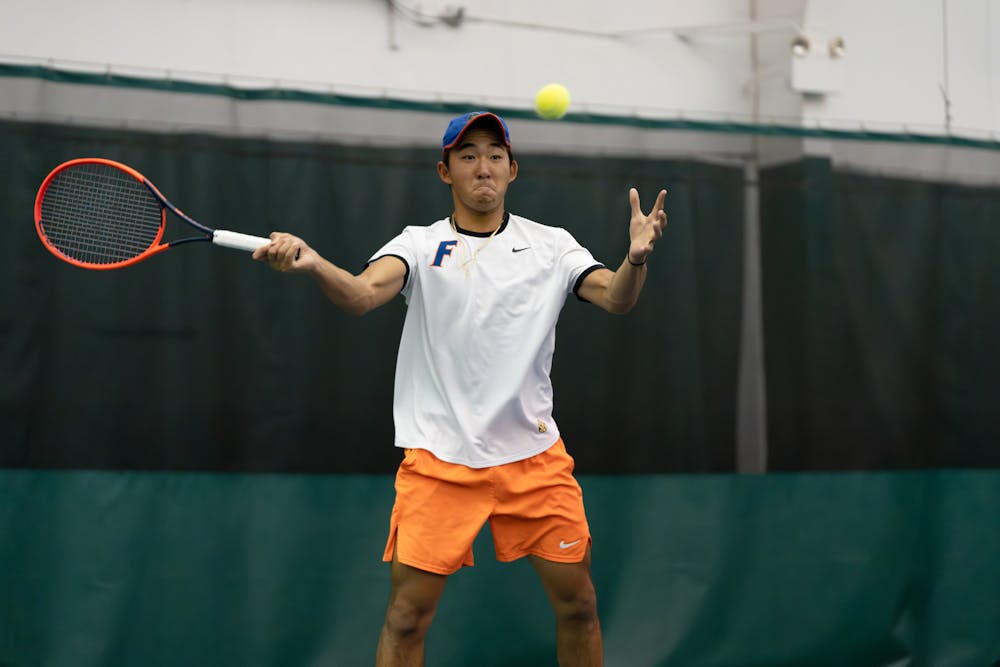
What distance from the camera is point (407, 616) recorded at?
2.82m

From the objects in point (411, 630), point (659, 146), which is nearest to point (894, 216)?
point (659, 146)

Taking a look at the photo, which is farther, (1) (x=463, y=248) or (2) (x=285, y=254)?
(1) (x=463, y=248)

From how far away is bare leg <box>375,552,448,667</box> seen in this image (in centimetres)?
281

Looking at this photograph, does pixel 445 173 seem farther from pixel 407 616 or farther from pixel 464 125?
pixel 407 616

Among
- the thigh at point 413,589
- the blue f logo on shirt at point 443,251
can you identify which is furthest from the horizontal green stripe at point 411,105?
the thigh at point 413,589

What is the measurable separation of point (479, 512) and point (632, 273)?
79cm

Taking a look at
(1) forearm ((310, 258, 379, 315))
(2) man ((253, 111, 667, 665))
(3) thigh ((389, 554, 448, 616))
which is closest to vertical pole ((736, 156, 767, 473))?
(2) man ((253, 111, 667, 665))

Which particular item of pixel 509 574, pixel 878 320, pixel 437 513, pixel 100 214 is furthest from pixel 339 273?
pixel 878 320

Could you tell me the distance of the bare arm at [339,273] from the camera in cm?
250

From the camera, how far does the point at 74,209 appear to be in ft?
10.8

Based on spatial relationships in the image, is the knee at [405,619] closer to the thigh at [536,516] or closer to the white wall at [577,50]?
the thigh at [536,516]

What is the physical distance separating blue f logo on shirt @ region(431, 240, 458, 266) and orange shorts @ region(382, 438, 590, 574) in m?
0.55

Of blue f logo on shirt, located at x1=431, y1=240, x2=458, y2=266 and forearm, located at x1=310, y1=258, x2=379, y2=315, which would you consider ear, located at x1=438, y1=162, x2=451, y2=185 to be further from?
forearm, located at x1=310, y1=258, x2=379, y2=315

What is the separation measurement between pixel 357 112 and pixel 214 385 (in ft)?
3.85
